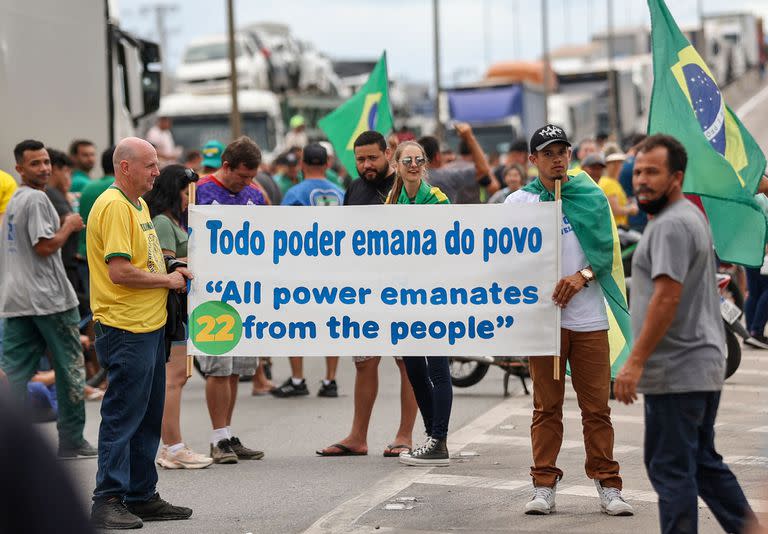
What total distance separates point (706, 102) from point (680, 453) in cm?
283

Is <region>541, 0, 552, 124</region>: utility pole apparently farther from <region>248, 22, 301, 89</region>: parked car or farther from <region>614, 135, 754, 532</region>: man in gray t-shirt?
<region>614, 135, 754, 532</region>: man in gray t-shirt

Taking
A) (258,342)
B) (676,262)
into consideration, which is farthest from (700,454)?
(258,342)

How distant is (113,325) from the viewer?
6672mm

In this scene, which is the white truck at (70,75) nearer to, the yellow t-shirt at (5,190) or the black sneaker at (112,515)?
the yellow t-shirt at (5,190)

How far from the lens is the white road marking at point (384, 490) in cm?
661

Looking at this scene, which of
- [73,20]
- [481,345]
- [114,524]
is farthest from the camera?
[73,20]

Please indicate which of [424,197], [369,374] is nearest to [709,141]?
[424,197]

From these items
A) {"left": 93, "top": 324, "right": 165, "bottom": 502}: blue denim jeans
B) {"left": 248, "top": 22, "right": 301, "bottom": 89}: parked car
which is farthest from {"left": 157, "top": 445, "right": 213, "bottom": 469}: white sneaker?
{"left": 248, "top": 22, "right": 301, "bottom": 89}: parked car

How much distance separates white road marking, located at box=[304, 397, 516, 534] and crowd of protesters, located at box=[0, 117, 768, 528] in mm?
360

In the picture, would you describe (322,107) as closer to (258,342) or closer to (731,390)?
(731,390)

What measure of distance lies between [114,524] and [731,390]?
6.02m

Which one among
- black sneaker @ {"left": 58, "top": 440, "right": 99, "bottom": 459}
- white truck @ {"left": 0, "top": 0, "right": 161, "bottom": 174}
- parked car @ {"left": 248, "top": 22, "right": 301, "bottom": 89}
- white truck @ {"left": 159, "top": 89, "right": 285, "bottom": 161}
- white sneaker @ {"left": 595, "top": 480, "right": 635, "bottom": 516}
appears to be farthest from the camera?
parked car @ {"left": 248, "top": 22, "right": 301, "bottom": 89}

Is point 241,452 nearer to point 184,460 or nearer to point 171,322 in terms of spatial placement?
point 184,460

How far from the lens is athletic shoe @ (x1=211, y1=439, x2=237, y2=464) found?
8.55 meters
